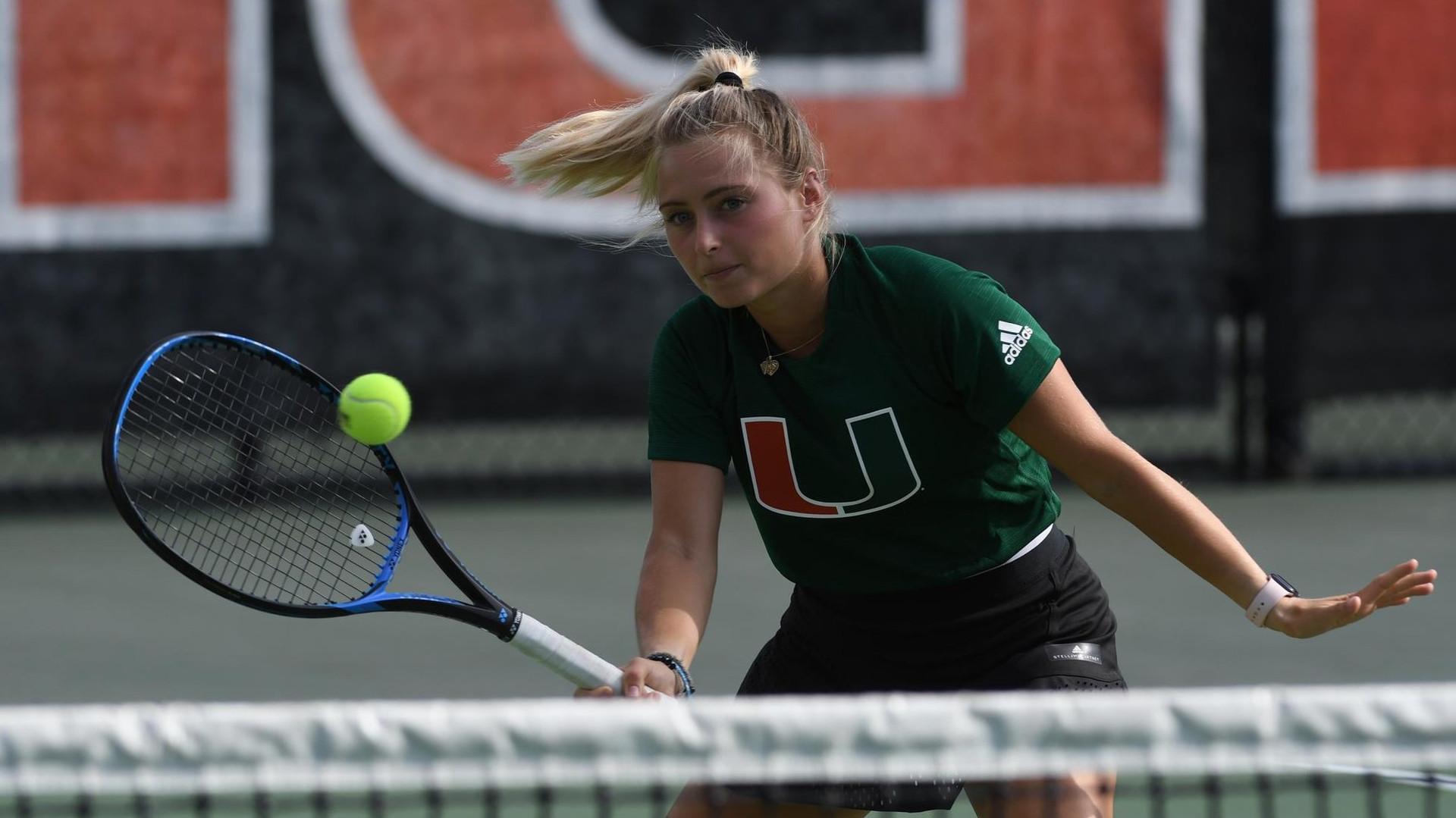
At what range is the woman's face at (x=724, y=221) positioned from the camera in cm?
223

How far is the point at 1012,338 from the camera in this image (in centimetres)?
224

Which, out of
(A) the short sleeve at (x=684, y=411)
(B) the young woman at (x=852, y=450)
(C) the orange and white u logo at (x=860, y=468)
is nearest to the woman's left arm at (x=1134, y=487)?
(B) the young woman at (x=852, y=450)

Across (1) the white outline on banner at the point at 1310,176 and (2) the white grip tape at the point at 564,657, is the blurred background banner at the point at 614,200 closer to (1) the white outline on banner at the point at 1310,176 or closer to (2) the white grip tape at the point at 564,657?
(1) the white outline on banner at the point at 1310,176

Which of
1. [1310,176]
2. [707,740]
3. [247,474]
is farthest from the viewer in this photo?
[1310,176]

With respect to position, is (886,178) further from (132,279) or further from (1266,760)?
(1266,760)

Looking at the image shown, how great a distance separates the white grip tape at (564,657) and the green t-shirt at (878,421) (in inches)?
11.1

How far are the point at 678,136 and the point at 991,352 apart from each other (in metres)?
0.47

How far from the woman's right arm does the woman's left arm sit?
43 centimetres

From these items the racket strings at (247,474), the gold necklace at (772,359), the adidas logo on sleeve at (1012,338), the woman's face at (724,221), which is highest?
the woman's face at (724,221)

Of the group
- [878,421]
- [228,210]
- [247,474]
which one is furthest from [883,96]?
[878,421]

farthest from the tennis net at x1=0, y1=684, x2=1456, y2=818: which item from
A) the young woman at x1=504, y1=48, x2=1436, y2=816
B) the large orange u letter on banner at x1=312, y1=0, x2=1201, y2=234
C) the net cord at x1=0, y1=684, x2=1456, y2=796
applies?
the large orange u letter on banner at x1=312, y1=0, x2=1201, y2=234

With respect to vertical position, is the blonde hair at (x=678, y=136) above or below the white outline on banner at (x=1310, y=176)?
above

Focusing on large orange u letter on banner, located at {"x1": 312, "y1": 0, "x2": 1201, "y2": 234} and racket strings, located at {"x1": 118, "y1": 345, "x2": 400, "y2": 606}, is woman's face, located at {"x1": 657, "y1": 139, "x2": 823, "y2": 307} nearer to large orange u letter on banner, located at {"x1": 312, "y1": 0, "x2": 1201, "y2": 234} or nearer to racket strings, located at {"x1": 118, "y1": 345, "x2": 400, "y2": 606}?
racket strings, located at {"x1": 118, "y1": 345, "x2": 400, "y2": 606}

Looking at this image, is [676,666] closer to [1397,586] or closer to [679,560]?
[679,560]
